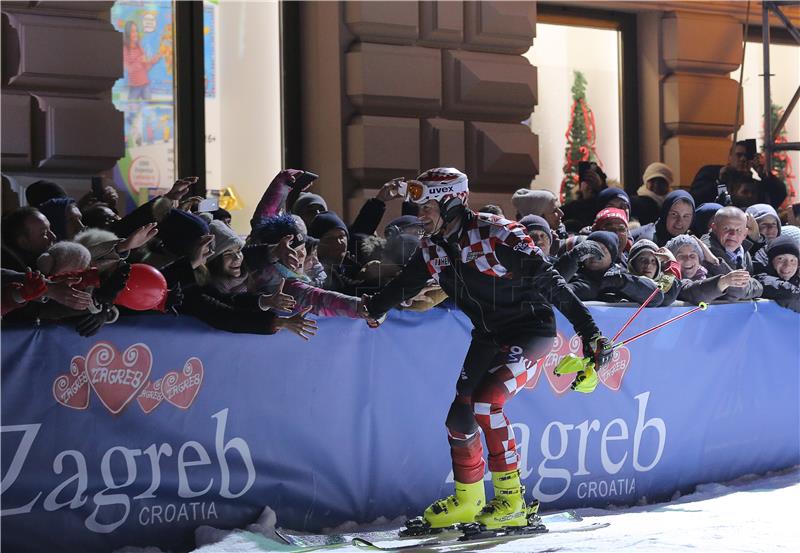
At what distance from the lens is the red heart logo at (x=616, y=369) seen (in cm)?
820

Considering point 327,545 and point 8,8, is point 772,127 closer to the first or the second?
point 8,8

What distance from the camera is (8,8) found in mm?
9602

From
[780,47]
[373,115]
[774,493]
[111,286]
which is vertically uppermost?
[780,47]

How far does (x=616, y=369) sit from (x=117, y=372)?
3.26 meters

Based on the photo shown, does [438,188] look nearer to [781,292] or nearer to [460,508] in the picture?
[460,508]

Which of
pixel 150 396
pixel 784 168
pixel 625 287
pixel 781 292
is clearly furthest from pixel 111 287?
pixel 784 168

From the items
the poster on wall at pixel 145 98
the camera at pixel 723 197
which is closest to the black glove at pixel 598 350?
the camera at pixel 723 197

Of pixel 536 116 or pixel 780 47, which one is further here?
pixel 780 47

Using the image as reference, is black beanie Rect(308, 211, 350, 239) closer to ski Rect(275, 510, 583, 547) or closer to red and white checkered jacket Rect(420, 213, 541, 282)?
red and white checkered jacket Rect(420, 213, 541, 282)

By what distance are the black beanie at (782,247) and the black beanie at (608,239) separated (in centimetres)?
172

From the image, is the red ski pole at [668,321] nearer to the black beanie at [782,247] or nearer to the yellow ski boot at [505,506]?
the black beanie at [782,247]

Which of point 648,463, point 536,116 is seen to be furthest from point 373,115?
point 648,463

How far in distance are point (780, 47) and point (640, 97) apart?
2107 mm

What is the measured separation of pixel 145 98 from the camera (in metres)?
10.5
